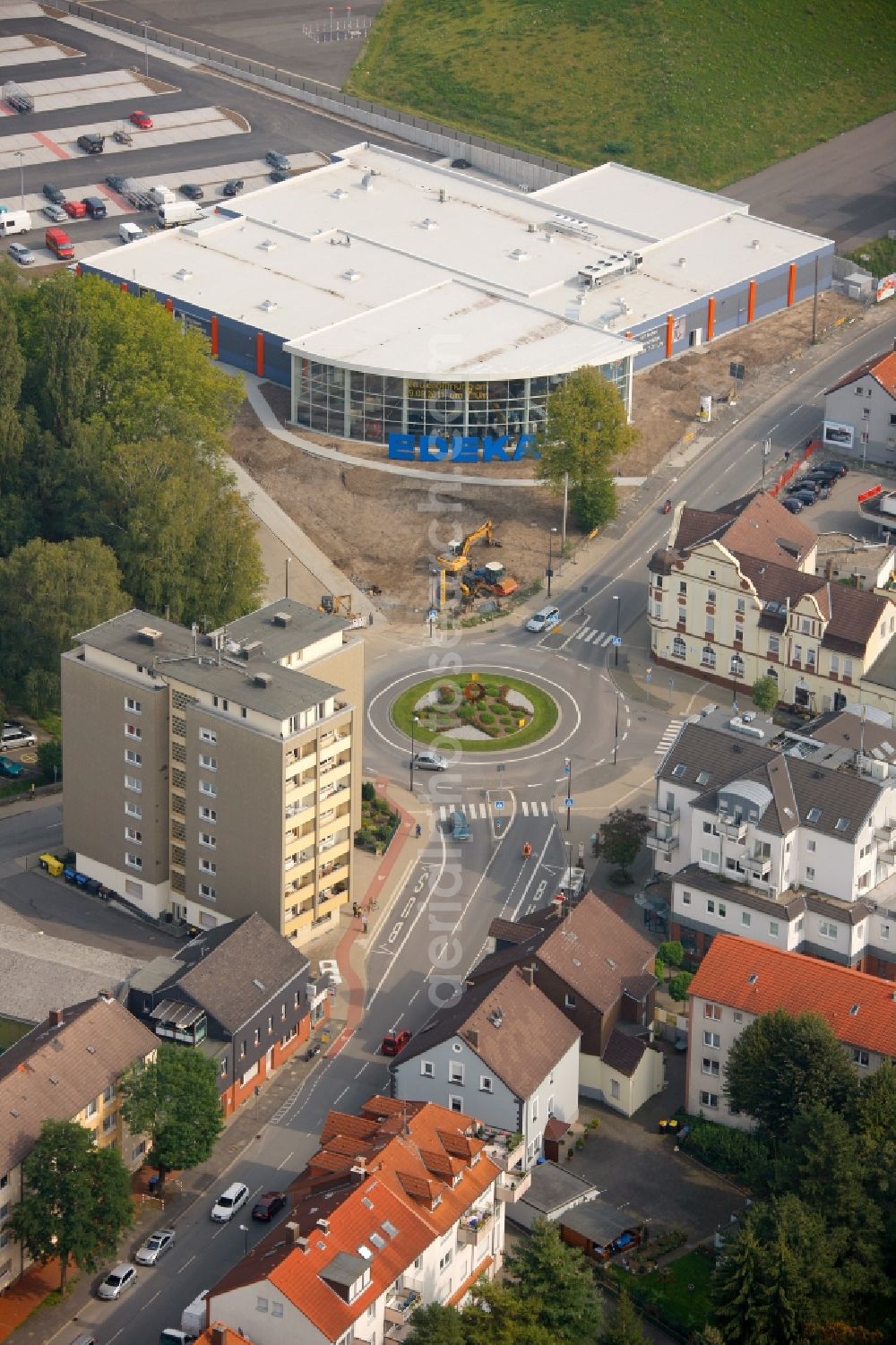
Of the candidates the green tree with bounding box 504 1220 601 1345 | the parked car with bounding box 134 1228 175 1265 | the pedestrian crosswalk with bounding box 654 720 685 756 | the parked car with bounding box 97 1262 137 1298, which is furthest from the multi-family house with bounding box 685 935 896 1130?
the parked car with bounding box 97 1262 137 1298

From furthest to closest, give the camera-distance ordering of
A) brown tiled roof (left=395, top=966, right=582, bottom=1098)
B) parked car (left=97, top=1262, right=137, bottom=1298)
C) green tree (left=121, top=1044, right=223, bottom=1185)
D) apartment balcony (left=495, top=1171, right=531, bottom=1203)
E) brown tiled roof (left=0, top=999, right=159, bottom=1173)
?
1. brown tiled roof (left=395, top=966, right=582, bottom=1098)
2. green tree (left=121, top=1044, right=223, bottom=1185)
3. apartment balcony (left=495, top=1171, right=531, bottom=1203)
4. brown tiled roof (left=0, top=999, right=159, bottom=1173)
5. parked car (left=97, top=1262, right=137, bottom=1298)

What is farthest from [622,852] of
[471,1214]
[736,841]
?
[471,1214]

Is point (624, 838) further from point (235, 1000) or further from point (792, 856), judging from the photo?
point (235, 1000)

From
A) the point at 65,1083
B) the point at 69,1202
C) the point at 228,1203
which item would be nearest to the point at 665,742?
the point at 228,1203

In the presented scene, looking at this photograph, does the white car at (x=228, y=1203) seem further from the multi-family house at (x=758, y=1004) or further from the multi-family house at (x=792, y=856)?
the multi-family house at (x=792, y=856)

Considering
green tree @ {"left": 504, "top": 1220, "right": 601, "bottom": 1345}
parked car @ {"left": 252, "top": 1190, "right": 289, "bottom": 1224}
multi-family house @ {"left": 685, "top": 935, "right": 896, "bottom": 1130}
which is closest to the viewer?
green tree @ {"left": 504, "top": 1220, "right": 601, "bottom": 1345}

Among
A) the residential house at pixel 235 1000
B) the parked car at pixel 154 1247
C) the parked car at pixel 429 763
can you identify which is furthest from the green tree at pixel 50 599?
the parked car at pixel 154 1247

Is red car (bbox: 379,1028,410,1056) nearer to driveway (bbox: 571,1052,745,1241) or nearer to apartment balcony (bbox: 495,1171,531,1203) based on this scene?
driveway (bbox: 571,1052,745,1241)
